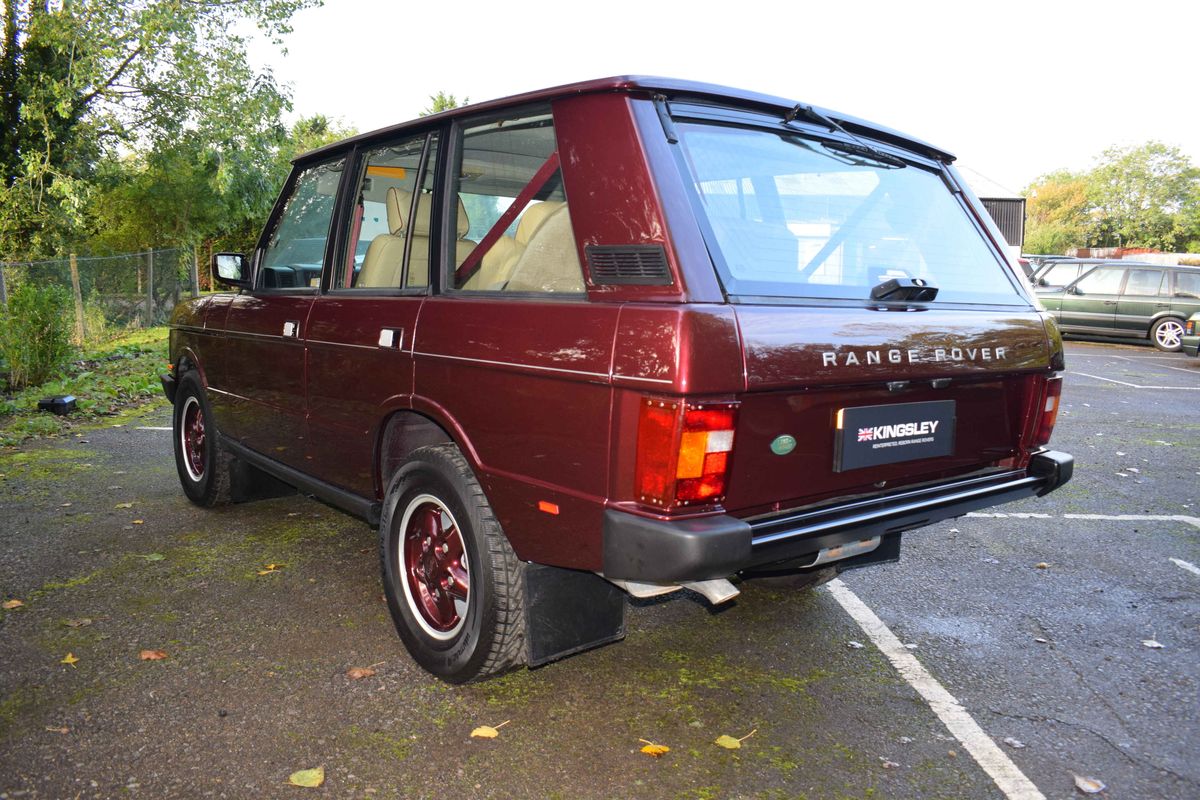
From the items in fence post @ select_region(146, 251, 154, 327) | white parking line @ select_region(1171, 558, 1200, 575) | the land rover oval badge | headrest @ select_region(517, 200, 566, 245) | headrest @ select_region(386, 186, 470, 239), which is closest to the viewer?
the land rover oval badge

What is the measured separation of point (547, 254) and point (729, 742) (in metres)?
1.65

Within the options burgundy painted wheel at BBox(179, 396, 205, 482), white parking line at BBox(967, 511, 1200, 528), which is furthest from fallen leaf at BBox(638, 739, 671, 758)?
burgundy painted wheel at BBox(179, 396, 205, 482)

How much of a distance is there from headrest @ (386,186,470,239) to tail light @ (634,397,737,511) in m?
1.29

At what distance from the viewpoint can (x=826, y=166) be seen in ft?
10.2

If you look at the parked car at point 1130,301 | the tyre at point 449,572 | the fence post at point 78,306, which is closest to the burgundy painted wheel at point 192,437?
the tyre at point 449,572

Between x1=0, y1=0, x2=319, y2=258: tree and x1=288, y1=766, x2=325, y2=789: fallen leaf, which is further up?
x1=0, y1=0, x2=319, y2=258: tree

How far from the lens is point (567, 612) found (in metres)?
2.92

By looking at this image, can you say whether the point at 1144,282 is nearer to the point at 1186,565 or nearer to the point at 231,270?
the point at 1186,565

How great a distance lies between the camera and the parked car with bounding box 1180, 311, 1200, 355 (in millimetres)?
16172

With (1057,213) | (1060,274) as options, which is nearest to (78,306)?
(1060,274)

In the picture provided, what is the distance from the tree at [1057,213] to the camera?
290 feet

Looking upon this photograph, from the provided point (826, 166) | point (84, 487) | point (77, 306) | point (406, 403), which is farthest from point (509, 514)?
point (77, 306)

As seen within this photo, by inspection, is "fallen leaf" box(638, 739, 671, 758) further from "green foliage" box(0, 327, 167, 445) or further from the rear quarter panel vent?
"green foliage" box(0, 327, 167, 445)

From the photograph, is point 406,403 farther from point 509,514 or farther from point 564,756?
point 564,756
